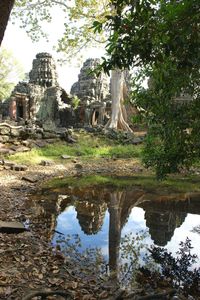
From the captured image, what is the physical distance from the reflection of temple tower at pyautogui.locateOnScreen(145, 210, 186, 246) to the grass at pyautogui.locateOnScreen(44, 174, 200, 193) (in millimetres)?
2938

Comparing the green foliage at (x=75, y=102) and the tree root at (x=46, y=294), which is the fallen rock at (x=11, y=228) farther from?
the green foliage at (x=75, y=102)

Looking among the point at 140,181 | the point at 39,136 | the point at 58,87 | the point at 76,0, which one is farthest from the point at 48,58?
the point at 140,181

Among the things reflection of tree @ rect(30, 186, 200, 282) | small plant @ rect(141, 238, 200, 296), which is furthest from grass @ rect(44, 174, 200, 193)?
small plant @ rect(141, 238, 200, 296)

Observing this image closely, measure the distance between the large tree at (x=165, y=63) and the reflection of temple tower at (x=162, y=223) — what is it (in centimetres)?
157

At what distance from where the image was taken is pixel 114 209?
10555mm

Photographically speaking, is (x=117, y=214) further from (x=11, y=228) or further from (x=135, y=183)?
(x=135, y=183)

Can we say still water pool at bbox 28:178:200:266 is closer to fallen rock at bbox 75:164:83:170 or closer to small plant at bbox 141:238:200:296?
small plant at bbox 141:238:200:296

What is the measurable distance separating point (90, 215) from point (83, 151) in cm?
Answer: 1099

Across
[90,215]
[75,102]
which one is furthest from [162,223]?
[75,102]

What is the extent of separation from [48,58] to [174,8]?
38501 millimetres

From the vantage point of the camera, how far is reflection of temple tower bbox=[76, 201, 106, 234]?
8.76m

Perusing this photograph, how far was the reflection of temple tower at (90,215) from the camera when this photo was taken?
28.7 ft

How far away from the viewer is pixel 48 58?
40031 mm

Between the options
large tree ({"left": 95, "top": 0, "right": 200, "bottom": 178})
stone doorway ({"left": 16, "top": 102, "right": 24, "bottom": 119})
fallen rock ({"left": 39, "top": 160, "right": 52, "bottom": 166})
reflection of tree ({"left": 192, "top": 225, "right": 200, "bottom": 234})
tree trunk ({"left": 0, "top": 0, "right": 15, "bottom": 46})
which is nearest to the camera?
large tree ({"left": 95, "top": 0, "right": 200, "bottom": 178})
